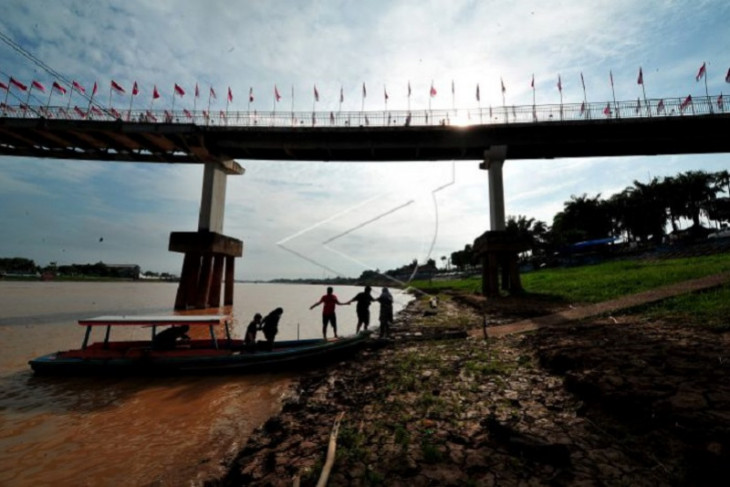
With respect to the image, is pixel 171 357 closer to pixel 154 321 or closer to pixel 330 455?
pixel 154 321

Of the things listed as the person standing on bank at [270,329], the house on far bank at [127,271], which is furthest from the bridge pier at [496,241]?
the house on far bank at [127,271]

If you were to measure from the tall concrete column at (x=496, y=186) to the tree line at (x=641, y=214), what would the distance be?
33.1 meters

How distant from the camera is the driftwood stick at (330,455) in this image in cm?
416

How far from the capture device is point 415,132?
97.2 feet

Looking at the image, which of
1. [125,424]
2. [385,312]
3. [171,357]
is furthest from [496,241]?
[125,424]

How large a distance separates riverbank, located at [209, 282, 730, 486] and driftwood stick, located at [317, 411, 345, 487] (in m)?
0.11

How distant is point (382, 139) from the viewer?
30938mm

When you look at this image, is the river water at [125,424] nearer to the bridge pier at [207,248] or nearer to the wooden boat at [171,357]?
the wooden boat at [171,357]

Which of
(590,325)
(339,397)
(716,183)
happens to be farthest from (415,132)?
(716,183)

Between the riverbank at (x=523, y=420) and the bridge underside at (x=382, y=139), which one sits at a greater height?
the bridge underside at (x=382, y=139)

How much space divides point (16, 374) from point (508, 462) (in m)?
15.3

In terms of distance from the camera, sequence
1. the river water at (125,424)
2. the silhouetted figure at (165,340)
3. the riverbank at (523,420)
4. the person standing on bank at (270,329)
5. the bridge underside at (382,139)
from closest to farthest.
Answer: the riverbank at (523,420) → the river water at (125,424) → the silhouetted figure at (165,340) → the person standing on bank at (270,329) → the bridge underside at (382,139)

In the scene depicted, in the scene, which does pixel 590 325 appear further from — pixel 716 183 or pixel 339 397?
pixel 716 183

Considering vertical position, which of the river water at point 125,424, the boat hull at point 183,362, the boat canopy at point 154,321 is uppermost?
the boat canopy at point 154,321
